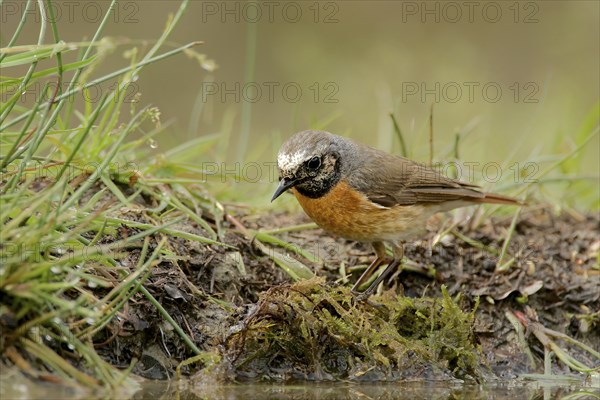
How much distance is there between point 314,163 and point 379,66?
26.5ft

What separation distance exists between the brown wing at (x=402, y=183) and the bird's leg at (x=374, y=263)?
36 centimetres

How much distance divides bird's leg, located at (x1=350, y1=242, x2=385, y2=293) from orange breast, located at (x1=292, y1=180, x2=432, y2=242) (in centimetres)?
14

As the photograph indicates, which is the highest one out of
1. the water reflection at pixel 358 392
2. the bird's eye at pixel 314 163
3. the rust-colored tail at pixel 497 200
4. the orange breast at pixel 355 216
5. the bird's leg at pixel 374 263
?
the bird's eye at pixel 314 163

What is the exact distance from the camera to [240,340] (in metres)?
5.75

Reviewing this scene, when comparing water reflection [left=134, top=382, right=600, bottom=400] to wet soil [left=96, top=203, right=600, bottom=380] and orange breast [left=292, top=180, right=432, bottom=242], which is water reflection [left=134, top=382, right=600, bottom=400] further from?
orange breast [left=292, top=180, right=432, bottom=242]

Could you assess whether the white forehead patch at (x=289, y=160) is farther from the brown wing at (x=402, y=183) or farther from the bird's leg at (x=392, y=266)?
the bird's leg at (x=392, y=266)

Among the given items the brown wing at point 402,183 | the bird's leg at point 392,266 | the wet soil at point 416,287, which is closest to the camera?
the wet soil at point 416,287

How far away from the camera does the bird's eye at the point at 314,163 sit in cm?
697

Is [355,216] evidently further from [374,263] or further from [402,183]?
[402,183]

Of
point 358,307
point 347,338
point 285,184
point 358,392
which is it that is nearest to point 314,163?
point 285,184

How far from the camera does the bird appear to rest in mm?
6949

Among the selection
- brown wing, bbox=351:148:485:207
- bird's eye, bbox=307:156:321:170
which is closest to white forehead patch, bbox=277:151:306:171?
bird's eye, bbox=307:156:321:170

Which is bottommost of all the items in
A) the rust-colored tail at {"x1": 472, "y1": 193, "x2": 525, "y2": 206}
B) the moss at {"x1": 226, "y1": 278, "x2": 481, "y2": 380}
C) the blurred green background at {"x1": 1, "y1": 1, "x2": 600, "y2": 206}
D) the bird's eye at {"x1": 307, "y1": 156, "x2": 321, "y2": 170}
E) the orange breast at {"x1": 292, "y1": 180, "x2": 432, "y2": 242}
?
the moss at {"x1": 226, "y1": 278, "x2": 481, "y2": 380}

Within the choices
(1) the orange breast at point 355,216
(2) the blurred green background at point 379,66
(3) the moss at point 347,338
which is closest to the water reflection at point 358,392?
(3) the moss at point 347,338
